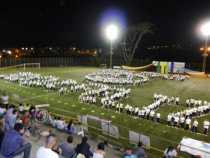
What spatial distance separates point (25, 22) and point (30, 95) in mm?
42032

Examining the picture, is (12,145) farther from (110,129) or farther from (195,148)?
(110,129)

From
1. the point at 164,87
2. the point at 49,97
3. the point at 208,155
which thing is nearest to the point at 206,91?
the point at 164,87

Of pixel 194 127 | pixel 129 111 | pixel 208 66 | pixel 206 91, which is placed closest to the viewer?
pixel 194 127

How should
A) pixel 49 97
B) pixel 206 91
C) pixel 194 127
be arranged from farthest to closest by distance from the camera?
1. pixel 206 91
2. pixel 49 97
3. pixel 194 127

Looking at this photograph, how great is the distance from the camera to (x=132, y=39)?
64.5 m

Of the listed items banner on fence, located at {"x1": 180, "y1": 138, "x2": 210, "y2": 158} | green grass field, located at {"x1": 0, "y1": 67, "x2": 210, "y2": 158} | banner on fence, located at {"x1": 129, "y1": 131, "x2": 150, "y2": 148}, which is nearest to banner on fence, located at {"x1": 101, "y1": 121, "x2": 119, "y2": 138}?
green grass field, located at {"x1": 0, "y1": 67, "x2": 210, "y2": 158}

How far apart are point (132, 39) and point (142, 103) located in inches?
1601

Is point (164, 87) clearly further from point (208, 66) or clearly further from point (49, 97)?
point (208, 66)

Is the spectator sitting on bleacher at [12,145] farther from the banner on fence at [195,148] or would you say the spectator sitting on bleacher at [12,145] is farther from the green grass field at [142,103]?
the green grass field at [142,103]

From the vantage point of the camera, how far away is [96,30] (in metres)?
71.9

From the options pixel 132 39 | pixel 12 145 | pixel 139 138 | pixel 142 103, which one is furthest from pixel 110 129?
pixel 132 39

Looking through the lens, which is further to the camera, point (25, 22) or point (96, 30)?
point (96, 30)

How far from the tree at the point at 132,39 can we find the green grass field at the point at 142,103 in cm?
2576

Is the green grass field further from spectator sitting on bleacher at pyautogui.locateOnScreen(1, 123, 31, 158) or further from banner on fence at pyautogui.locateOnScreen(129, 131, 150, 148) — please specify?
spectator sitting on bleacher at pyautogui.locateOnScreen(1, 123, 31, 158)
